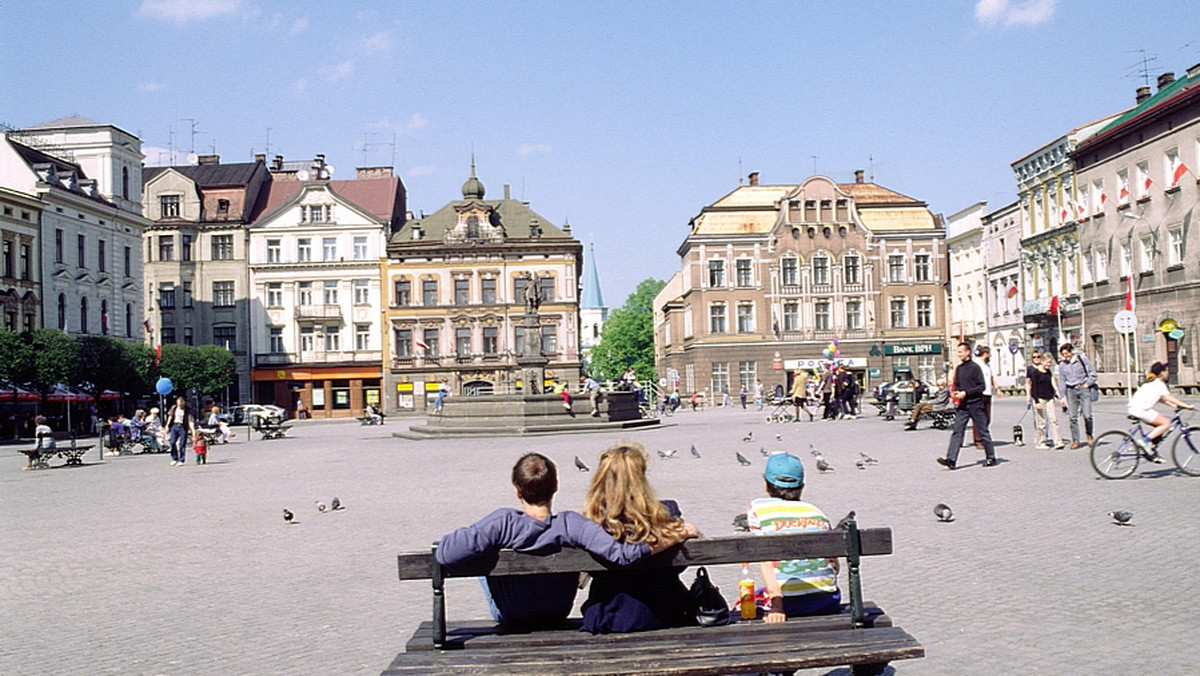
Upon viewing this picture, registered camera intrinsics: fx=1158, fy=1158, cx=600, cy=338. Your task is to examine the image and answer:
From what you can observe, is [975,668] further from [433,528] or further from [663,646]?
[433,528]

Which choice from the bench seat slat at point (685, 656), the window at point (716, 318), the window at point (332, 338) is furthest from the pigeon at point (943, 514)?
the window at point (332, 338)

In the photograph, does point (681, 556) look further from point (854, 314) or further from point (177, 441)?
point (854, 314)

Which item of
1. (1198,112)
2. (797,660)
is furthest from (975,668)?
(1198,112)

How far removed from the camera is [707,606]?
17.3 feet

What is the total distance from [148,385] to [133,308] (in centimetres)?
904

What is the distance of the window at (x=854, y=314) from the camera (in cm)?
7681

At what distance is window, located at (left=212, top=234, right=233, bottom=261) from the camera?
251 ft

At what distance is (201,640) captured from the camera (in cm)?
751

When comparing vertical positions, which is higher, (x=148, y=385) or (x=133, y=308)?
(x=133, y=308)

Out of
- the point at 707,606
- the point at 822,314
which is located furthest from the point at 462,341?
the point at 707,606

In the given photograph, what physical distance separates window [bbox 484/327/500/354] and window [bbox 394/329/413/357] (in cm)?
489

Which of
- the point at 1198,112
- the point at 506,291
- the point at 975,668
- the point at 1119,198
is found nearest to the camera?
the point at 975,668

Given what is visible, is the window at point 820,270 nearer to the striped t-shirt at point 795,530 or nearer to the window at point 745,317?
the window at point 745,317

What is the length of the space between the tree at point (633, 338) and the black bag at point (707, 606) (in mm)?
112934
